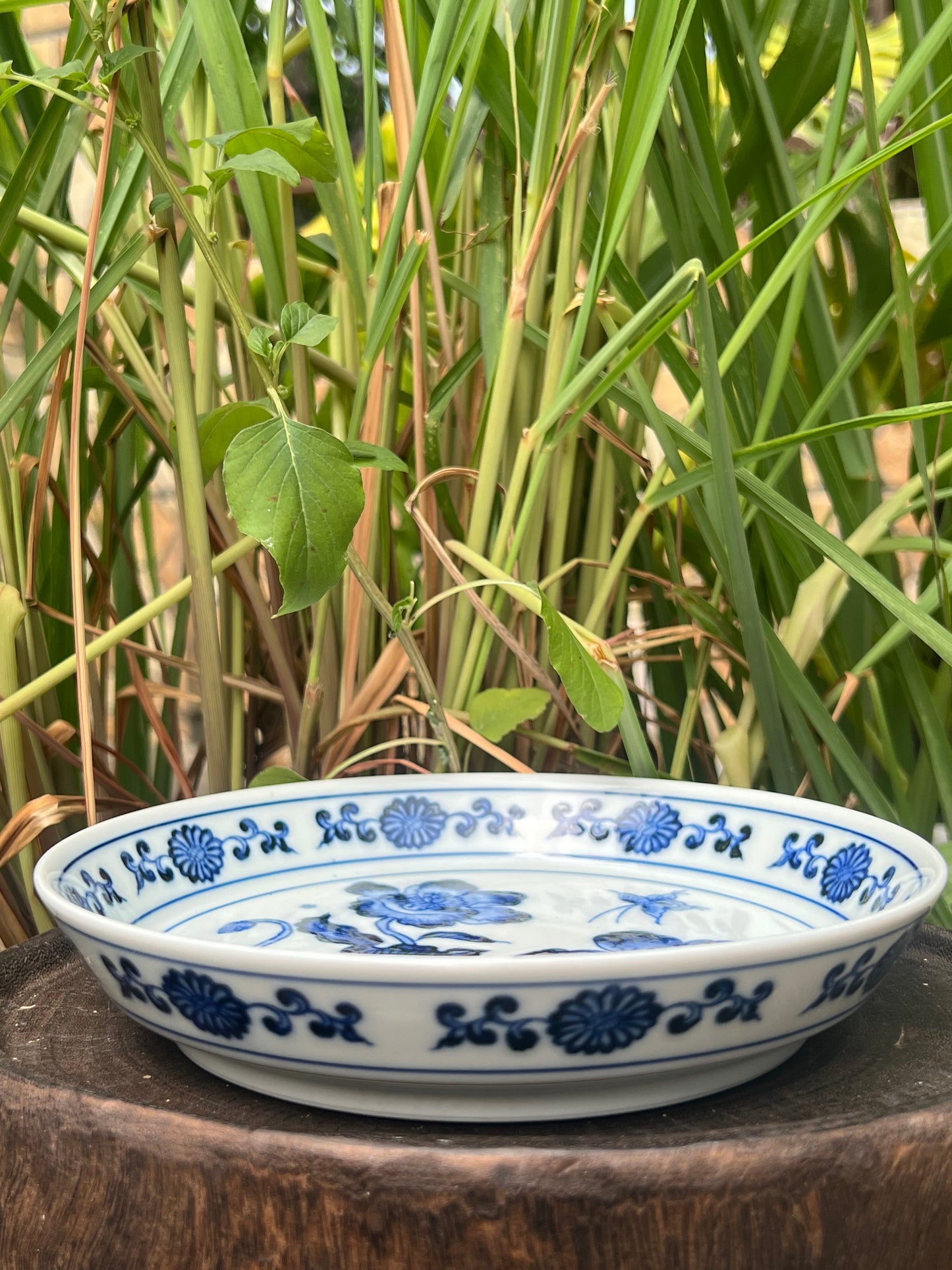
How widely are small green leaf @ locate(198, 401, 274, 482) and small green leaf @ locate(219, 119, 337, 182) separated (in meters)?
0.08

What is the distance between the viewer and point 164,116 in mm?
438

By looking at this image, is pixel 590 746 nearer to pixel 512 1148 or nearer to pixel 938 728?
pixel 938 728

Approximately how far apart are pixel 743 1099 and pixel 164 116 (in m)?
0.40

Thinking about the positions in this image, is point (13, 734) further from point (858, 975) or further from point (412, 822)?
point (858, 975)

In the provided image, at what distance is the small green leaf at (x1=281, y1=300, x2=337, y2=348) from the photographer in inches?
13.1

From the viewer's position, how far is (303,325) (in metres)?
0.35

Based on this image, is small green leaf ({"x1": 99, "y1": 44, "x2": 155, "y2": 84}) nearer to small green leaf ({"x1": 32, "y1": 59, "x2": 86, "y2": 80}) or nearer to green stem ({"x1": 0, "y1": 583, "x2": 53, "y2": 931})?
small green leaf ({"x1": 32, "y1": 59, "x2": 86, "y2": 80})

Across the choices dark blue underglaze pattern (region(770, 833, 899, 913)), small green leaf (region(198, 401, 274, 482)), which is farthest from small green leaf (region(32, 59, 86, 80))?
dark blue underglaze pattern (region(770, 833, 899, 913))

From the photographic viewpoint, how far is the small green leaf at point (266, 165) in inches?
12.1

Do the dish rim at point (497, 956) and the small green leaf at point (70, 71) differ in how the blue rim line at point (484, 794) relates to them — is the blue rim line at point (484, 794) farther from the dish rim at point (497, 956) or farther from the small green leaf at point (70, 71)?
the small green leaf at point (70, 71)

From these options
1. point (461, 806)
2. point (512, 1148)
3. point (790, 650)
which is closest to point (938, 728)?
point (790, 650)

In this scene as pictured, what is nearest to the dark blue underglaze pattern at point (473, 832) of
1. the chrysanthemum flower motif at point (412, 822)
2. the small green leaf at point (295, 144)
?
the chrysanthemum flower motif at point (412, 822)

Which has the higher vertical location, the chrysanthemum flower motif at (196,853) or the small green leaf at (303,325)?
the small green leaf at (303,325)

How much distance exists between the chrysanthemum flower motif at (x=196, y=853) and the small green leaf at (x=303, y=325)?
0.52ft
